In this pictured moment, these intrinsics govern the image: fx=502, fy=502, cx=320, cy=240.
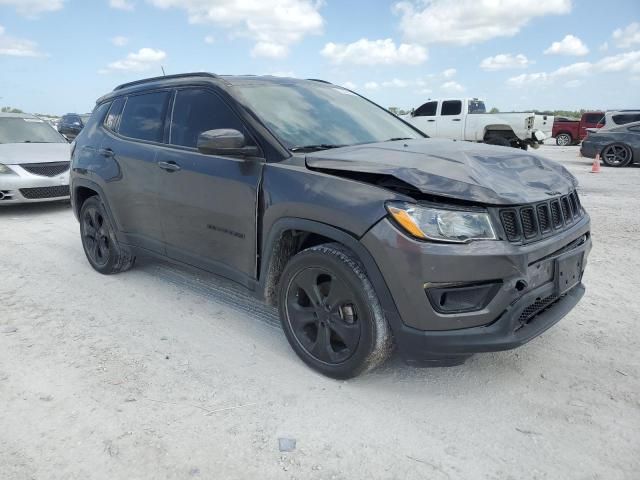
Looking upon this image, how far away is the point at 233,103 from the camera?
11.2 feet

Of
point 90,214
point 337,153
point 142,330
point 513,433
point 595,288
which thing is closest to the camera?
point 513,433

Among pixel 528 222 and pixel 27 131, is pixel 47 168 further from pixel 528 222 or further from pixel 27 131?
pixel 528 222

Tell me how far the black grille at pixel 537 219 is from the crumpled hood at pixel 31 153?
315 inches

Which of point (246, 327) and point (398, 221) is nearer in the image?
point (398, 221)

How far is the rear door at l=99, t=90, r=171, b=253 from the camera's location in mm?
4043

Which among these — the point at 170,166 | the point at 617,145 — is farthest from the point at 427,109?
the point at 170,166

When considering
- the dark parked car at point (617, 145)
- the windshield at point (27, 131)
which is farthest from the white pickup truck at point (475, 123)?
the windshield at point (27, 131)

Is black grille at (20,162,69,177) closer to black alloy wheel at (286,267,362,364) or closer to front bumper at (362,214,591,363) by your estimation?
black alloy wheel at (286,267,362,364)

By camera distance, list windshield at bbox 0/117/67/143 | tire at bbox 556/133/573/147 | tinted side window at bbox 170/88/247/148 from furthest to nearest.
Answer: tire at bbox 556/133/573/147 → windshield at bbox 0/117/67/143 → tinted side window at bbox 170/88/247/148

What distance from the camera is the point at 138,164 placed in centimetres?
415

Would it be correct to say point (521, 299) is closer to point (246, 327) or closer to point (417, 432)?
point (417, 432)

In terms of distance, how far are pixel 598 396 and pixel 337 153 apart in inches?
79.9

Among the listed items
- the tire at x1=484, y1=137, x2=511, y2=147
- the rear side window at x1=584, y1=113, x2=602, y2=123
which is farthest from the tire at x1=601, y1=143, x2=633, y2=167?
the rear side window at x1=584, y1=113, x2=602, y2=123

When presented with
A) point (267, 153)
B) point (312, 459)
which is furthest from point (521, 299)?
point (267, 153)
